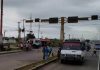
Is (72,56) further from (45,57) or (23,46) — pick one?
(23,46)

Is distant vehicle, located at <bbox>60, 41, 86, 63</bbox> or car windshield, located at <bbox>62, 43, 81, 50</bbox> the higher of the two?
car windshield, located at <bbox>62, 43, 81, 50</bbox>

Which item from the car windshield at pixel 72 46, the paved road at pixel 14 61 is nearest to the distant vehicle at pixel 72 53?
the car windshield at pixel 72 46

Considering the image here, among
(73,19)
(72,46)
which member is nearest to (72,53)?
(72,46)

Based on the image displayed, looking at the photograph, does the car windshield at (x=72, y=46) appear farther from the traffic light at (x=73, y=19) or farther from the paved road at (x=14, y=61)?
the traffic light at (x=73, y=19)

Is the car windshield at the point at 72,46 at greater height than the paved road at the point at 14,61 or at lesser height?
greater

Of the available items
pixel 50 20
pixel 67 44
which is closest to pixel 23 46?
pixel 50 20

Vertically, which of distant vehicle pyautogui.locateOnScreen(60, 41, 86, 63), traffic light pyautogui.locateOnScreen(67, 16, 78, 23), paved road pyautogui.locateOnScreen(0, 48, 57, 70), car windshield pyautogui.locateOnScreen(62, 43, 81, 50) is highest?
traffic light pyautogui.locateOnScreen(67, 16, 78, 23)

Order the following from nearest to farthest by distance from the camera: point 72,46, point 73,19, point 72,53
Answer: point 72,53
point 72,46
point 73,19

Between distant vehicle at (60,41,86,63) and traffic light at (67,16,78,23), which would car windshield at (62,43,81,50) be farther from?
traffic light at (67,16,78,23)

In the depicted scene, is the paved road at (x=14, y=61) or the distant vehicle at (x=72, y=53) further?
the distant vehicle at (x=72, y=53)

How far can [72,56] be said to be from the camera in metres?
22.7

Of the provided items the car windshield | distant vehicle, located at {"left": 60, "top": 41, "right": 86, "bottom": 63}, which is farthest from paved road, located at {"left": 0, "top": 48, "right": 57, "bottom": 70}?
the car windshield

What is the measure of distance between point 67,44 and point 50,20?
32812mm

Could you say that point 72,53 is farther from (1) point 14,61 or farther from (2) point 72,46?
(1) point 14,61
